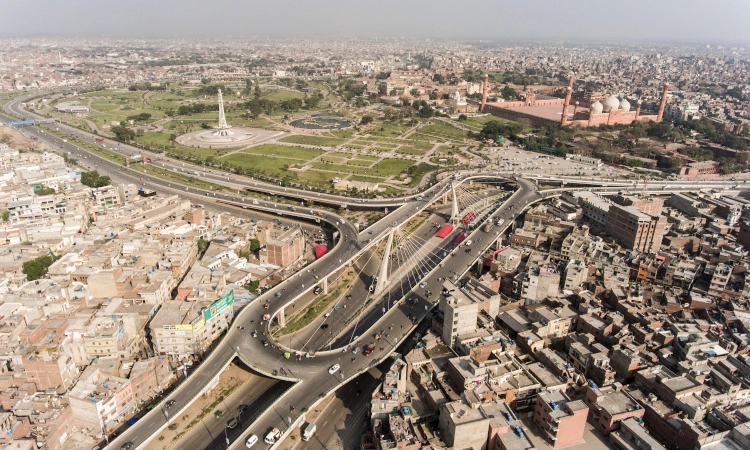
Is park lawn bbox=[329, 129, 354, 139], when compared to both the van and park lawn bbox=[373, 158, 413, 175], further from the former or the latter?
the van

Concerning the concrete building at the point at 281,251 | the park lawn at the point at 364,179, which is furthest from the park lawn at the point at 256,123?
the concrete building at the point at 281,251

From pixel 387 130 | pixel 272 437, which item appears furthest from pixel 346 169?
pixel 272 437

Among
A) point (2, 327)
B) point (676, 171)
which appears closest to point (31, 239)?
point (2, 327)

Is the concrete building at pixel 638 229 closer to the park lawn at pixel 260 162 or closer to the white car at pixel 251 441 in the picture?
the white car at pixel 251 441

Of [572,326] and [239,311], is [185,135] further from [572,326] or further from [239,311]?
[572,326]

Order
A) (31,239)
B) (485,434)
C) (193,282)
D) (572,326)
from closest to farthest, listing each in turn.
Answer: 1. (485,434)
2. (572,326)
3. (193,282)
4. (31,239)
